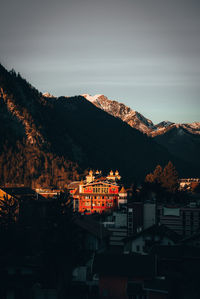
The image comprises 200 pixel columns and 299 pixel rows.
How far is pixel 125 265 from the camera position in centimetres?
6388

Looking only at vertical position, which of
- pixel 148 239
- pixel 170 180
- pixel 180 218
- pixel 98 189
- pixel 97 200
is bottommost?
pixel 148 239

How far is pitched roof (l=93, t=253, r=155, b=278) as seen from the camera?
6288 centimetres

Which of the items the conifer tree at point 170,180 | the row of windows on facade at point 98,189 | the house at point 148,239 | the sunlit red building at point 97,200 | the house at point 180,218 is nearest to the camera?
the house at point 148,239

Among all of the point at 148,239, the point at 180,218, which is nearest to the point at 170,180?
the point at 180,218

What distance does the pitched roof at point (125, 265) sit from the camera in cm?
6288

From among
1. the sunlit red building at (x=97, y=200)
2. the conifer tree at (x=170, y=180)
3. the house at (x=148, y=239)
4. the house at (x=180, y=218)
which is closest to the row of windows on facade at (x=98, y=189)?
the sunlit red building at (x=97, y=200)

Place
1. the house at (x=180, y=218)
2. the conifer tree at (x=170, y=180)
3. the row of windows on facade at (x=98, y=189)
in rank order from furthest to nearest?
the row of windows on facade at (x=98, y=189)
the conifer tree at (x=170, y=180)
the house at (x=180, y=218)

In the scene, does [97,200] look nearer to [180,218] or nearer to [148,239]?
[180,218]

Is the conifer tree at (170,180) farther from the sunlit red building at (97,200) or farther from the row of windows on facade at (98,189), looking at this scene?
the row of windows on facade at (98,189)

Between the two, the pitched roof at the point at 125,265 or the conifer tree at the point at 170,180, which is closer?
the pitched roof at the point at 125,265

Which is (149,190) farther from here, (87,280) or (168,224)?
(87,280)

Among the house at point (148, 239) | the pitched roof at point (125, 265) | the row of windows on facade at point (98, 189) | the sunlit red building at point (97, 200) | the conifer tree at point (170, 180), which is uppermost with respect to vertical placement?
the conifer tree at point (170, 180)

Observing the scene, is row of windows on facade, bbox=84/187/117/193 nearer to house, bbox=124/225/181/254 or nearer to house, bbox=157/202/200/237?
house, bbox=157/202/200/237

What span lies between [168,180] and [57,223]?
102 metres
